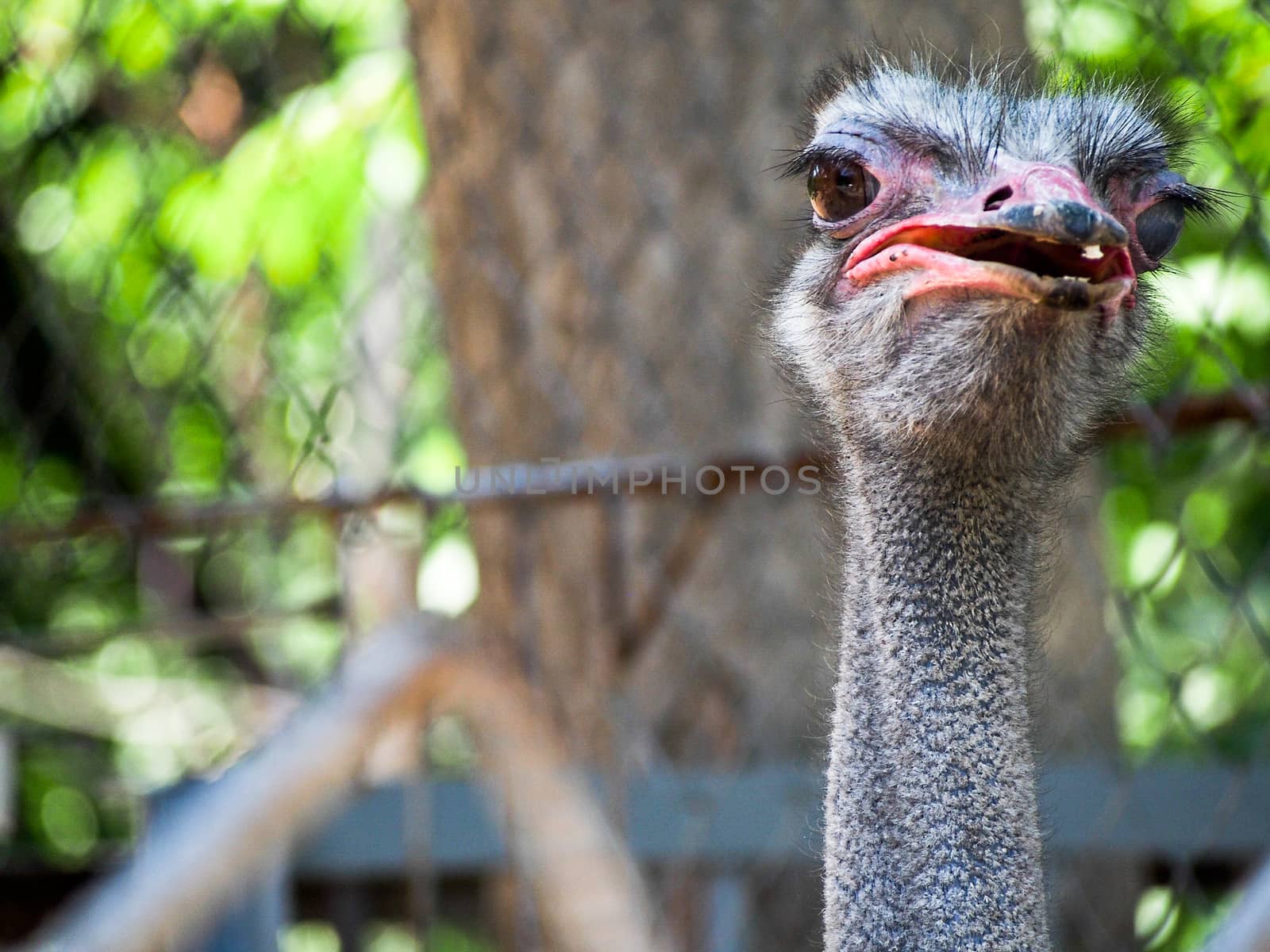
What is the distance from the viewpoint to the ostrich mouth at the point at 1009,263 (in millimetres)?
957

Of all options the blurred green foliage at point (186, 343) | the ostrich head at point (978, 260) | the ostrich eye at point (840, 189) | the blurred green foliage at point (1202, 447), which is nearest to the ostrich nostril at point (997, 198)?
the ostrich head at point (978, 260)

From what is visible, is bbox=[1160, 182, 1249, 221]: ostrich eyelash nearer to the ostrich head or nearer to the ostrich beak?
the ostrich head

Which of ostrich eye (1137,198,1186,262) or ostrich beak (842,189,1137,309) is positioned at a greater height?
ostrich eye (1137,198,1186,262)

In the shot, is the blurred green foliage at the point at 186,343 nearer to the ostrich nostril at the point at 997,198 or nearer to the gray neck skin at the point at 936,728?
the gray neck skin at the point at 936,728

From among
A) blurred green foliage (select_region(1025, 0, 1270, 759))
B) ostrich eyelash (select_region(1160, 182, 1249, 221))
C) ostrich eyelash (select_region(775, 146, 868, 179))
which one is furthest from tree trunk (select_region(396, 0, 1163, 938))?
ostrich eyelash (select_region(775, 146, 868, 179))

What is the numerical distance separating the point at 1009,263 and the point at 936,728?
34cm

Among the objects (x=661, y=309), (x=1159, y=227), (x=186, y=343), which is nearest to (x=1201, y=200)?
(x=1159, y=227)

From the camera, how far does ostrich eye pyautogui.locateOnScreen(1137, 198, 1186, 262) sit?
3.99 ft

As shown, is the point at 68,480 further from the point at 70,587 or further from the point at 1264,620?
the point at 1264,620

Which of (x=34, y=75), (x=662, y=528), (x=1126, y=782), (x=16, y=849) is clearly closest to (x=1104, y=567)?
(x=1126, y=782)

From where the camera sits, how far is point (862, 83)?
1273 mm

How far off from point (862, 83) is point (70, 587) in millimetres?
5265

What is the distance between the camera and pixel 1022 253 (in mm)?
998

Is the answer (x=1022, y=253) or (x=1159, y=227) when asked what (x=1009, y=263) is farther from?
(x=1159, y=227)
